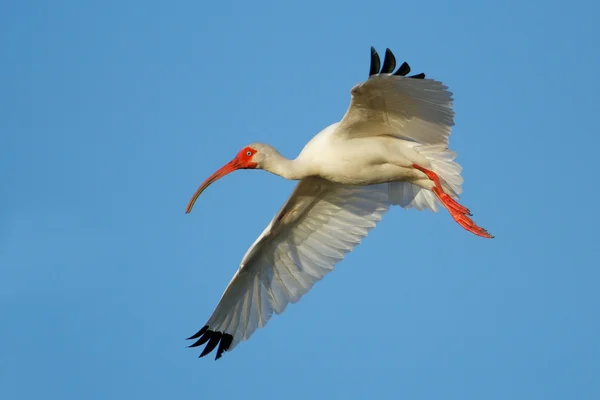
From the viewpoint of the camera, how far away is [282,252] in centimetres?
2072

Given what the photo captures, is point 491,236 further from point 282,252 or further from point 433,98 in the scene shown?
point 282,252

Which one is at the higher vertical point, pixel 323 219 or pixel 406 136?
pixel 406 136

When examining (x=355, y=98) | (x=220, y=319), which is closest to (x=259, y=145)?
(x=355, y=98)

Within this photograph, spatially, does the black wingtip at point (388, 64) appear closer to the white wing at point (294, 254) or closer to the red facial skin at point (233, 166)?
the red facial skin at point (233, 166)

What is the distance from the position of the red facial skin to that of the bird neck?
0.40m

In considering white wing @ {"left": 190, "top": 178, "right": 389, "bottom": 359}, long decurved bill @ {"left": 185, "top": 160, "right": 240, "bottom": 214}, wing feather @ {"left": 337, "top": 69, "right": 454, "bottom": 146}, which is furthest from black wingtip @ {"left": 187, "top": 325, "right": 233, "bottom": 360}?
wing feather @ {"left": 337, "top": 69, "right": 454, "bottom": 146}

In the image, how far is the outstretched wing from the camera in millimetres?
16969

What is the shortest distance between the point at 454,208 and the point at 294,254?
3533 millimetres

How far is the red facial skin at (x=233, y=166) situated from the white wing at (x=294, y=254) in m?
1.58

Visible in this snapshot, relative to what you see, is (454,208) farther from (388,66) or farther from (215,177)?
(215,177)

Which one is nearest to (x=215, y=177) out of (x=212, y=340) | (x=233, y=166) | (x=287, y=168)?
(x=233, y=166)

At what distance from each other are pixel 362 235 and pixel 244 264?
236cm

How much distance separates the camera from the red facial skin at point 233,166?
18.8 m

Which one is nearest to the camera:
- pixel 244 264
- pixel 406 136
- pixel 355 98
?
pixel 355 98
